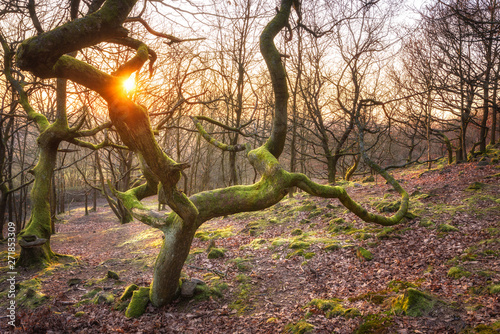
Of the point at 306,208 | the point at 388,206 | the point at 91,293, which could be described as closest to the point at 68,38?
the point at 91,293

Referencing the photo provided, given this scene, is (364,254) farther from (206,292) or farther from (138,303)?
(138,303)

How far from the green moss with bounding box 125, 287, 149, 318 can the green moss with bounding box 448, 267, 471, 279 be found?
5729 mm

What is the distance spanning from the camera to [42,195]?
7.71 m

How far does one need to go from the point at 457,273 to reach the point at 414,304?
152 cm

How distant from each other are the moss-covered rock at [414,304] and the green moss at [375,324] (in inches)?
10.0

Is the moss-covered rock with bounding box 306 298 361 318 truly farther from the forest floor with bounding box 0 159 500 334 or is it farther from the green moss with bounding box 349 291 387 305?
the green moss with bounding box 349 291 387 305

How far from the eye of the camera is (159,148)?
368cm

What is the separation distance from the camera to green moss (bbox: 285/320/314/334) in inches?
155

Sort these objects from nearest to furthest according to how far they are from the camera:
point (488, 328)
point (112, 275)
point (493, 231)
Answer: point (488, 328) < point (493, 231) < point (112, 275)

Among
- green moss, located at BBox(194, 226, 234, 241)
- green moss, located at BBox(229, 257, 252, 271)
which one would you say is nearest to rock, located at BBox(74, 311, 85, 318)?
green moss, located at BBox(229, 257, 252, 271)

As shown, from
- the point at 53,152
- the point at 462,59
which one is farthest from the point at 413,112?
the point at 53,152

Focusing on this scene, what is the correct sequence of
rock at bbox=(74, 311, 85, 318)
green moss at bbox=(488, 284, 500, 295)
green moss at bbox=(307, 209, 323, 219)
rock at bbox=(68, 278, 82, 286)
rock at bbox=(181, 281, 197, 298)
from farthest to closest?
green moss at bbox=(307, 209, 323, 219), rock at bbox=(68, 278, 82, 286), rock at bbox=(181, 281, 197, 298), rock at bbox=(74, 311, 85, 318), green moss at bbox=(488, 284, 500, 295)

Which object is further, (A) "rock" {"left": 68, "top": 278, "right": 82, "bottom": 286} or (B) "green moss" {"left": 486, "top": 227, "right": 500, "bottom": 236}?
(A) "rock" {"left": 68, "top": 278, "right": 82, "bottom": 286}

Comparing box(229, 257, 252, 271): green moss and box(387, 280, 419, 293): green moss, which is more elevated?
box(387, 280, 419, 293): green moss
